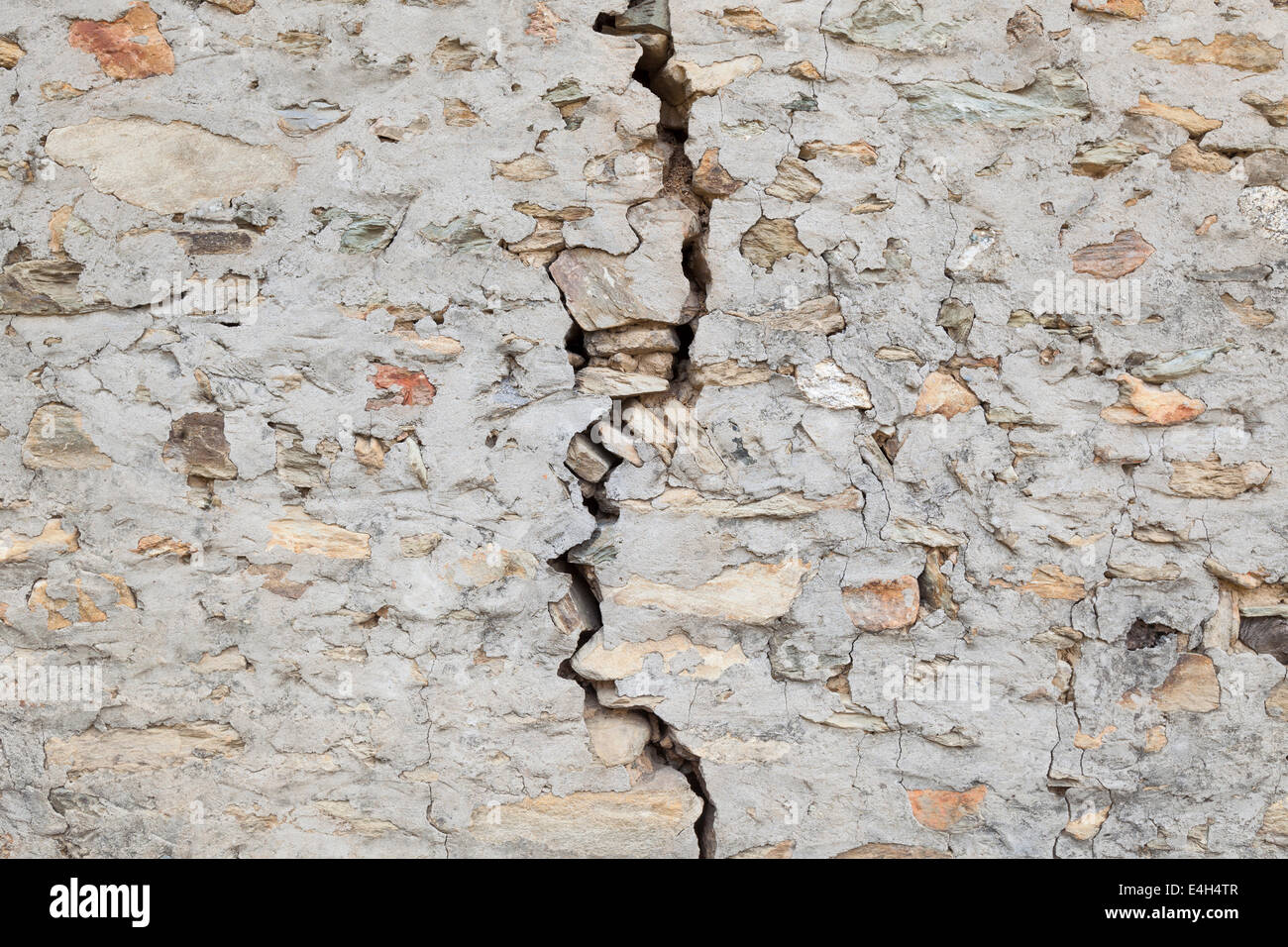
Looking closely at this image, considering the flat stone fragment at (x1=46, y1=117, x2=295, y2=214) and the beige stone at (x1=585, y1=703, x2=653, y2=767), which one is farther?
the beige stone at (x1=585, y1=703, x2=653, y2=767)

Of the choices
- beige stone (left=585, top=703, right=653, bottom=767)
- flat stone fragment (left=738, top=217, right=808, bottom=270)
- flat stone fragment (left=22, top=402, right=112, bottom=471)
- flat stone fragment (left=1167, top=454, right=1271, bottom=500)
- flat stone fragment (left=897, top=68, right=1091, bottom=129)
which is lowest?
beige stone (left=585, top=703, right=653, bottom=767)

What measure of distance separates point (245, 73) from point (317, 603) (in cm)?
119

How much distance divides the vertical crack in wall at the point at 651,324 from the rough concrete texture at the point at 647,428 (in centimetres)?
1

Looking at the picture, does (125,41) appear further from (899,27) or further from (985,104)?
(985,104)

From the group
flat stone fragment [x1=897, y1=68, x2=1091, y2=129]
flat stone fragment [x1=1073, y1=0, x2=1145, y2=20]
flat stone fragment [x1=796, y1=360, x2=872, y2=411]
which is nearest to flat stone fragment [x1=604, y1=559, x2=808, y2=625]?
flat stone fragment [x1=796, y1=360, x2=872, y2=411]

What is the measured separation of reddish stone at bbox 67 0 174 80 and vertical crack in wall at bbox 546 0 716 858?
978mm

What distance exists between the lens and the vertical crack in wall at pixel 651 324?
1.96 metres

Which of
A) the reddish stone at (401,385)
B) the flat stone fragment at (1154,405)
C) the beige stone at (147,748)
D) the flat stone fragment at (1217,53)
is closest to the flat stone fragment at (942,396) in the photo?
the flat stone fragment at (1154,405)

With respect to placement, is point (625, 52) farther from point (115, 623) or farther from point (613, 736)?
point (115, 623)

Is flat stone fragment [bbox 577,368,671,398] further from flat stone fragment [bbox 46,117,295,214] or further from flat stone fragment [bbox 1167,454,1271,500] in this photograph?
flat stone fragment [bbox 1167,454,1271,500]

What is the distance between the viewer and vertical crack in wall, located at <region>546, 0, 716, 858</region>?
1965 mm

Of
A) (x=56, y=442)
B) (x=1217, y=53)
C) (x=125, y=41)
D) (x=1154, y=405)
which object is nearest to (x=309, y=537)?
(x=56, y=442)

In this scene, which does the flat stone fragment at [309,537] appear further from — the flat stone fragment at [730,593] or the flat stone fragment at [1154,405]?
the flat stone fragment at [1154,405]

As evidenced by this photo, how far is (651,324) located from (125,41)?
51.2 inches
